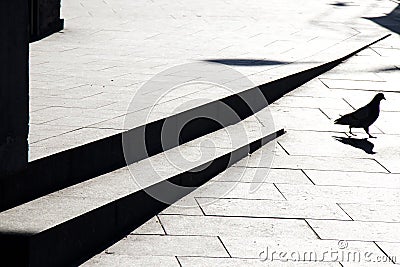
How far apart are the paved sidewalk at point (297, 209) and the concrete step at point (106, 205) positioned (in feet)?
0.33

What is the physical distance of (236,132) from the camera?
26.2 feet

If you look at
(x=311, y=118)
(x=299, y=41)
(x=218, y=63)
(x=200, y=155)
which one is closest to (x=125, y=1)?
(x=299, y=41)

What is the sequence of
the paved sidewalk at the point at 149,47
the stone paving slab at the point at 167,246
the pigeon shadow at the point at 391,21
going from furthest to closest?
the pigeon shadow at the point at 391,21 → the paved sidewalk at the point at 149,47 → the stone paving slab at the point at 167,246

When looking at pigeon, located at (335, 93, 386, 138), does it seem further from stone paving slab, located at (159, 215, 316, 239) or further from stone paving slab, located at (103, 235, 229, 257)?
stone paving slab, located at (103, 235, 229, 257)

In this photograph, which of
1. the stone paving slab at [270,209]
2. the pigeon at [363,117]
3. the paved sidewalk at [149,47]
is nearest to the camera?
the stone paving slab at [270,209]

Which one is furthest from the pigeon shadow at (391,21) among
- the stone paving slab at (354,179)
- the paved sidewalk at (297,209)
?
the stone paving slab at (354,179)

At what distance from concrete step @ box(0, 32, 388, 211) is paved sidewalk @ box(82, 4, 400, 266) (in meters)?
0.38

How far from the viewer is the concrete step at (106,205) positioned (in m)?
5.13

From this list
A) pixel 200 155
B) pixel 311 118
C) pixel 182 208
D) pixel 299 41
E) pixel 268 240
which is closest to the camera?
pixel 268 240

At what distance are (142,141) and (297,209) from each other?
1291mm

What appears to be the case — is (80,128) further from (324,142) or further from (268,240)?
(324,142)

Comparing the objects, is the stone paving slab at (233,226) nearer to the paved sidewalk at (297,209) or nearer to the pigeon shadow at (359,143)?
the paved sidewalk at (297,209)

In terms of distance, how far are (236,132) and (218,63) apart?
1919 mm

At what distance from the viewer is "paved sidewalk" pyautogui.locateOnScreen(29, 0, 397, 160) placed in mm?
7164
